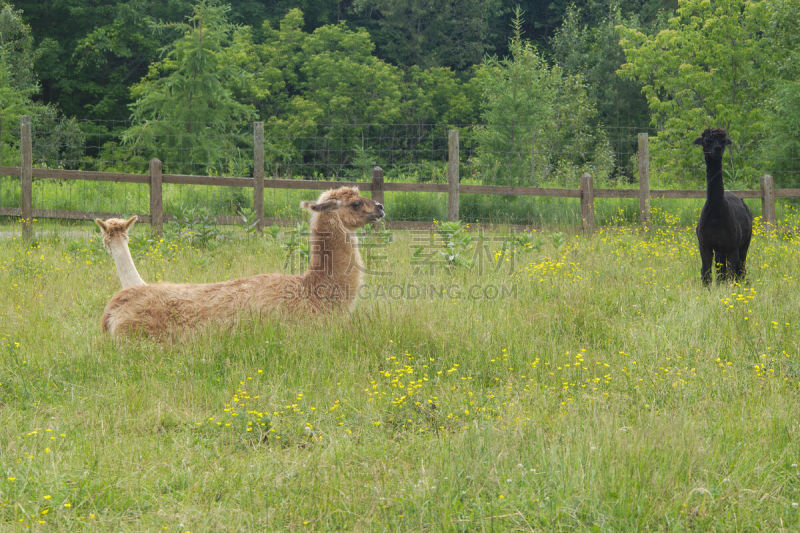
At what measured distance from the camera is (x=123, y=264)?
23.7 feet

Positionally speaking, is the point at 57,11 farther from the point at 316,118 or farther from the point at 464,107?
the point at 464,107

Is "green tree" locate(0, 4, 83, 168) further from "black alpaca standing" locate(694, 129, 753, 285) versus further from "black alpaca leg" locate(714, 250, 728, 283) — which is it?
"black alpaca leg" locate(714, 250, 728, 283)

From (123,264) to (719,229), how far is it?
252 inches

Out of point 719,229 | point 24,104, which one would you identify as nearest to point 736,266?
point 719,229

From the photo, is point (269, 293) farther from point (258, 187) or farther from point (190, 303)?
point (258, 187)

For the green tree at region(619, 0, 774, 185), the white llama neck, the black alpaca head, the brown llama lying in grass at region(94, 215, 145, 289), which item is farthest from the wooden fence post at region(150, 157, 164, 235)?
the green tree at region(619, 0, 774, 185)

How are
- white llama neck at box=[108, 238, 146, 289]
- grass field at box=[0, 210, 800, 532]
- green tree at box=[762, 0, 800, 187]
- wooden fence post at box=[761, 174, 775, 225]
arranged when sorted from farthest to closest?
green tree at box=[762, 0, 800, 187] < wooden fence post at box=[761, 174, 775, 225] < white llama neck at box=[108, 238, 146, 289] < grass field at box=[0, 210, 800, 532]

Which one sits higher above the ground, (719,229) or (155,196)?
(155,196)

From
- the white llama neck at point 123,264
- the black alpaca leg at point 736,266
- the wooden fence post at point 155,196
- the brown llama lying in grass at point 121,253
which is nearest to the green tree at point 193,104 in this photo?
the wooden fence post at point 155,196

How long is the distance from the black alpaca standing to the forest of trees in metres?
11.0

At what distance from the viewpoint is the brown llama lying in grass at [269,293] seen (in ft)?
19.9

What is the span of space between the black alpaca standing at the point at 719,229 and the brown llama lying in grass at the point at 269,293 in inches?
154

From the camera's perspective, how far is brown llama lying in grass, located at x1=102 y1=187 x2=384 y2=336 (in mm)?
6074

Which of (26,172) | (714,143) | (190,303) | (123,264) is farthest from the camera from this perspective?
(26,172)
